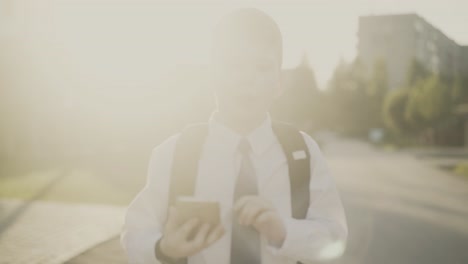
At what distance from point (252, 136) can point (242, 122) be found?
0.07 meters

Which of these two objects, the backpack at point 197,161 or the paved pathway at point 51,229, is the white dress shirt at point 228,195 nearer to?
the backpack at point 197,161

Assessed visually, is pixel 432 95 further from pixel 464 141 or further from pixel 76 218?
pixel 76 218

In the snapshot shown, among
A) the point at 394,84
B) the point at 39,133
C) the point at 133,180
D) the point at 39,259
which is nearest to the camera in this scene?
the point at 39,259

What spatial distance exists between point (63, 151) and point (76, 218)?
2077 centimetres

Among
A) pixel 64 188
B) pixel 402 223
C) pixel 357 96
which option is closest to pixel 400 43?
pixel 357 96

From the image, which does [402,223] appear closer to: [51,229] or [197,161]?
[51,229]

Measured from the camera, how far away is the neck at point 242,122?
2.32 meters

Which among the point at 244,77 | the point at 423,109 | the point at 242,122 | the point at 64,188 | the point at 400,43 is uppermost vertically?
the point at 244,77

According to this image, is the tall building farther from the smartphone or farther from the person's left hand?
the smartphone

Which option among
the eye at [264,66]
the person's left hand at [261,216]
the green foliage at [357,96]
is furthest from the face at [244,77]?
the green foliage at [357,96]

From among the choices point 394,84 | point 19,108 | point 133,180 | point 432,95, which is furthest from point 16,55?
point 394,84

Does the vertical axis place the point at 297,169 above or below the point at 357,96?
above

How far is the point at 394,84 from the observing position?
10338 centimetres

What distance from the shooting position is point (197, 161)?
2.24 metres
